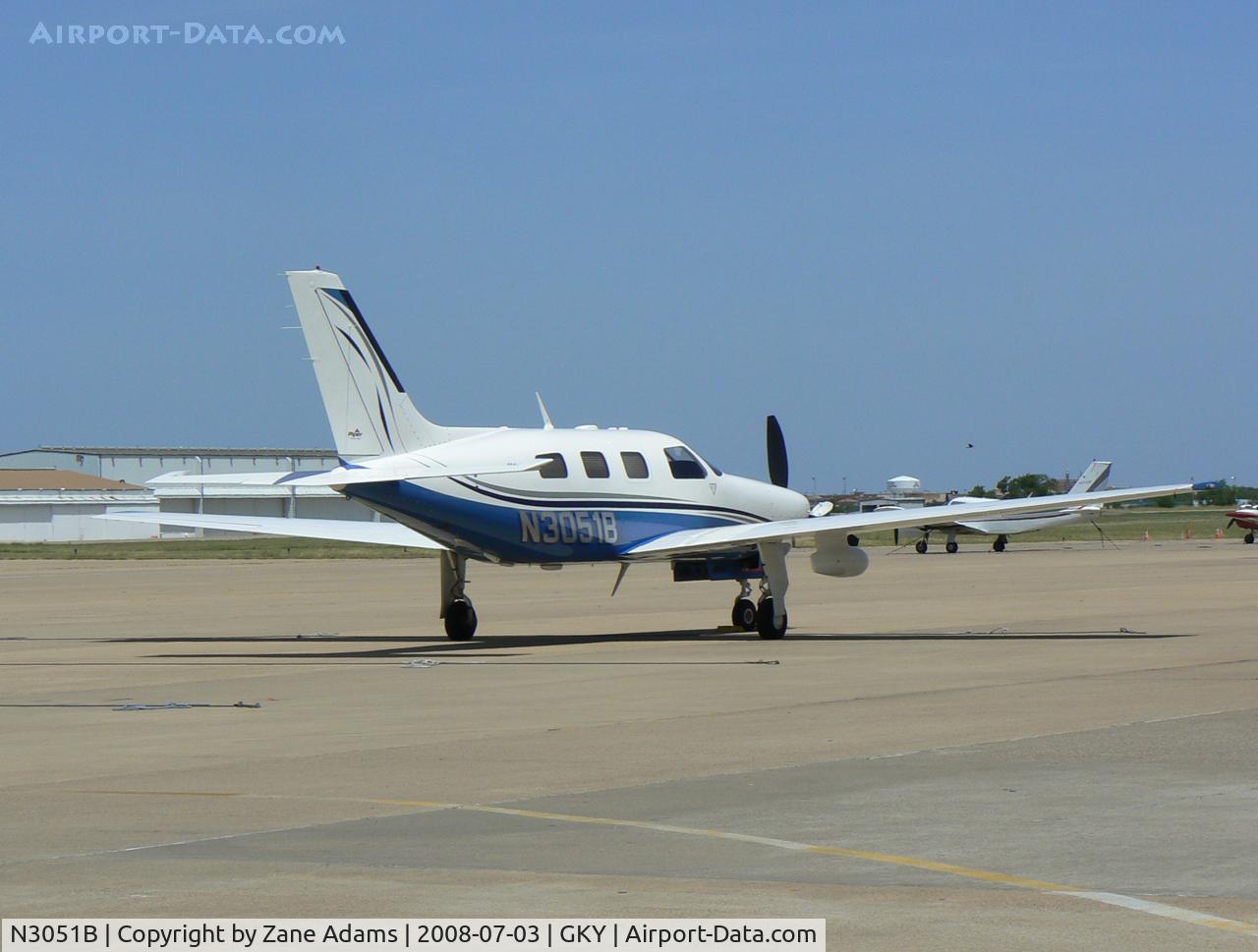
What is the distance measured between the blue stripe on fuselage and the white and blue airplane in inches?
0.8

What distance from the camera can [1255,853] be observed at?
8.83 metres

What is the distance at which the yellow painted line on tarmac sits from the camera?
24.4 feet

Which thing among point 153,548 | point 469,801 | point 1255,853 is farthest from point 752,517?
point 153,548

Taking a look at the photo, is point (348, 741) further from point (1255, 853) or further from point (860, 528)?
point (860, 528)

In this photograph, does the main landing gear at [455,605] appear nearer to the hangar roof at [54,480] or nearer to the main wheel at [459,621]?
the main wheel at [459,621]

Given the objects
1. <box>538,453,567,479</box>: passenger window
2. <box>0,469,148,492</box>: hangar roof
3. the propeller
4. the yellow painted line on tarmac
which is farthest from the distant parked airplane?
<box>0,469,148,492</box>: hangar roof

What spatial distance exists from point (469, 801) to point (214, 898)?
11.0ft

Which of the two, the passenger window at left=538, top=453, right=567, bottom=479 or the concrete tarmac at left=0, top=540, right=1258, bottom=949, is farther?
the passenger window at left=538, top=453, right=567, bottom=479

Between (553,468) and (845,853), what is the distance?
55.6ft

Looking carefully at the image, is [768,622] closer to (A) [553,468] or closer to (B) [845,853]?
(A) [553,468]

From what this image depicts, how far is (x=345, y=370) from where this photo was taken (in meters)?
24.6

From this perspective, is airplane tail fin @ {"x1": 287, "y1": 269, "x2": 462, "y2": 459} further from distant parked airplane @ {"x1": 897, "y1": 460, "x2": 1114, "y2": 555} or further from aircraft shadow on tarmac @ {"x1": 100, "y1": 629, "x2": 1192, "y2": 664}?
distant parked airplane @ {"x1": 897, "y1": 460, "x2": 1114, "y2": 555}

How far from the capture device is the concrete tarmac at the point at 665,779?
791 cm

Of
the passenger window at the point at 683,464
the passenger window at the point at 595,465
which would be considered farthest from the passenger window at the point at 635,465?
the passenger window at the point at 683,464
